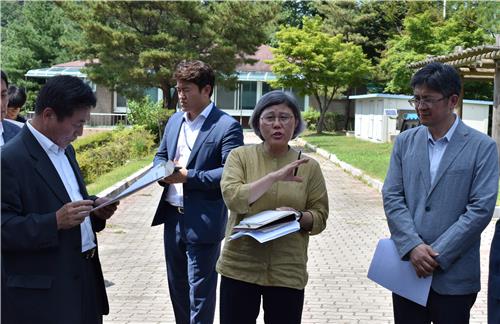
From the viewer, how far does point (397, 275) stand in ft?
12.1

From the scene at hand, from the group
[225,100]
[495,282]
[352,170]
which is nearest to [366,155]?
[352,170]

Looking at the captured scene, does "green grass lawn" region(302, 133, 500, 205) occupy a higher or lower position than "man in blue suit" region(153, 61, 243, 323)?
lower

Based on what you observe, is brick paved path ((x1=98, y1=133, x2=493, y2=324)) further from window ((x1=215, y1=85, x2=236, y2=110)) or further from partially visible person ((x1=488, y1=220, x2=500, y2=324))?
window ((x1=215, y1=85, x2=236, y2=110))

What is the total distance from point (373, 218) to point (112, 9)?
1828cm

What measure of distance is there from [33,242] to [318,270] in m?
5.36

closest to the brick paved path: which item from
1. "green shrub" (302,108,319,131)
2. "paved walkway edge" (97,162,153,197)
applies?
"paved walkway edge" (97,162,153,197)

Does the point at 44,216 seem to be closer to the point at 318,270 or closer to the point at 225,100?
the point at 318,270

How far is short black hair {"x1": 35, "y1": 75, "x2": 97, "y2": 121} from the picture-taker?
308 centimetres

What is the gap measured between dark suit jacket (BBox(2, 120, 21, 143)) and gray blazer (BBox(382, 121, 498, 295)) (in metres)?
2.64

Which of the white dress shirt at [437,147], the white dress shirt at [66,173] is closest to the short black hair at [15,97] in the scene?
the white dress shirt at [66,173]

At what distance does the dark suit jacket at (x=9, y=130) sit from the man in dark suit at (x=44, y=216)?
4.71ft

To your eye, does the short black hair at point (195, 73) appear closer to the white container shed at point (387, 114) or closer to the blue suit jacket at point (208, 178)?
the blue suit jacket at point (208, 178)

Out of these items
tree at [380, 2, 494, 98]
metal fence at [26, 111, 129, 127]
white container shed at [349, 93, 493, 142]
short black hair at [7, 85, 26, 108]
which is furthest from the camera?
metal fence at [26, 111, 129, 127]

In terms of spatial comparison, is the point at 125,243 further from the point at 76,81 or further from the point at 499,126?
the point at 499,126
